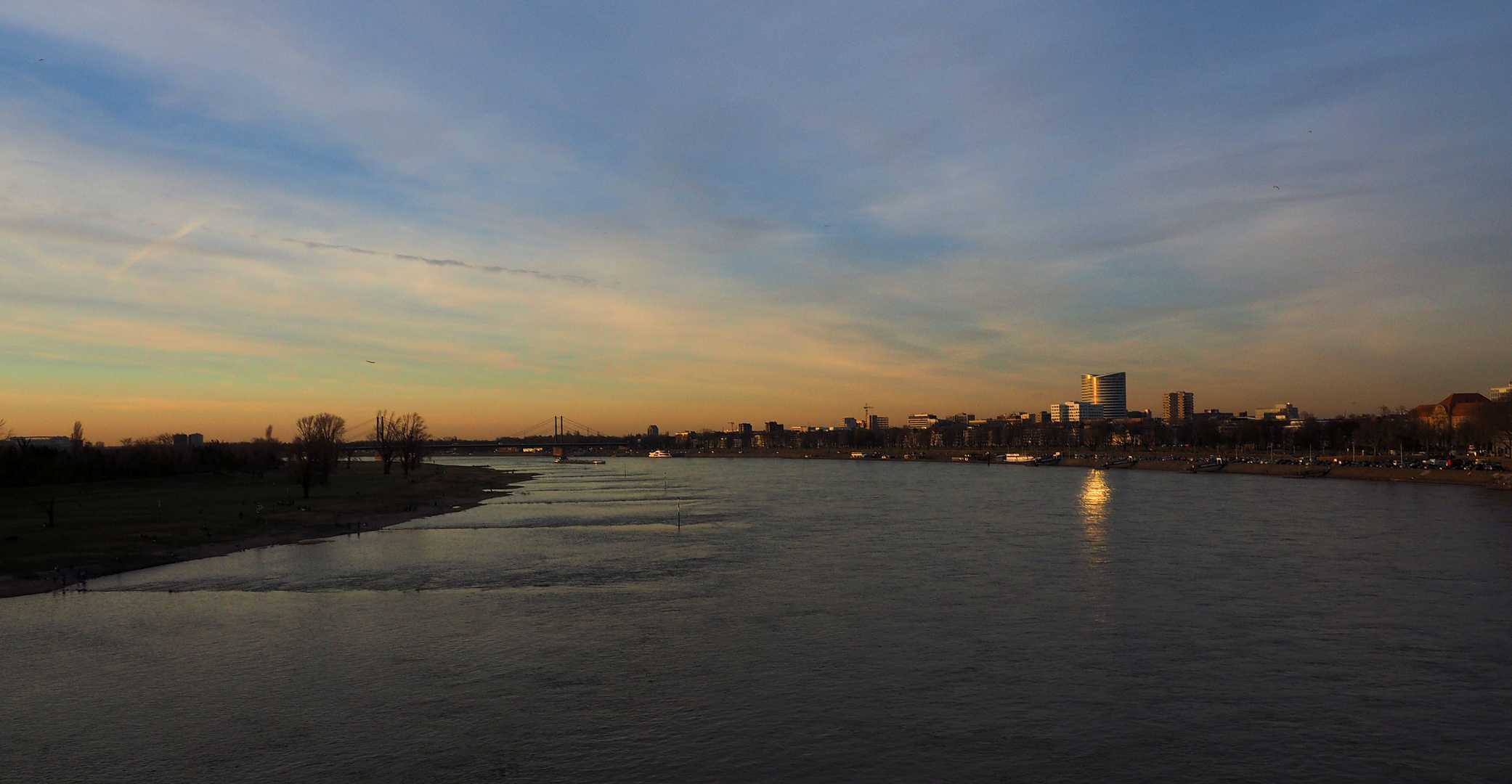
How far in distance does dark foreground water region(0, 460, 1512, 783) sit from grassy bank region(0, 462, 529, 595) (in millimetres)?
2999

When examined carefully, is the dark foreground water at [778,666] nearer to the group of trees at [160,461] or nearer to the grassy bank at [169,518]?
the grassy bank at [169,518]

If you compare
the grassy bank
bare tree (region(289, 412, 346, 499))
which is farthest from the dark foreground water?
bare tree (region(289, 412, 346, 499))

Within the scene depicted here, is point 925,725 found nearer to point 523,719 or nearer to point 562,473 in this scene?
point 523,719

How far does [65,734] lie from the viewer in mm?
19594

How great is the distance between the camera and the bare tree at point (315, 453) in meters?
91.3

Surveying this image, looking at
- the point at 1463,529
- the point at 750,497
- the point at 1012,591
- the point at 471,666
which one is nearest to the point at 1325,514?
the point at 1463,529

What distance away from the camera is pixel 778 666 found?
25.6 metres

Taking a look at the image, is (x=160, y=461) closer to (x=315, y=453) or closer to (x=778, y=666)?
(x=315, y=453)

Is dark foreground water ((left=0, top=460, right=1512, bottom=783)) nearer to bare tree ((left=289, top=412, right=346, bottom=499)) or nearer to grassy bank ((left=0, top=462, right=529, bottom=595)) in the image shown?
grassy bank ((left=0, top=462, right=529, bottom=595))

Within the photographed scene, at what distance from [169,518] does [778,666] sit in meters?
52.9

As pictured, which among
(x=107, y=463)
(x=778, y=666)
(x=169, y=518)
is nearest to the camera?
(x=778, y=666)

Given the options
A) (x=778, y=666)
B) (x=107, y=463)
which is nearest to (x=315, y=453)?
(x=107, y=463)

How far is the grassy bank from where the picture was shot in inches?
1663

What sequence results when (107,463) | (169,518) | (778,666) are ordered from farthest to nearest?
1. (107,463)
2. (169,518)
3. (778,666)
